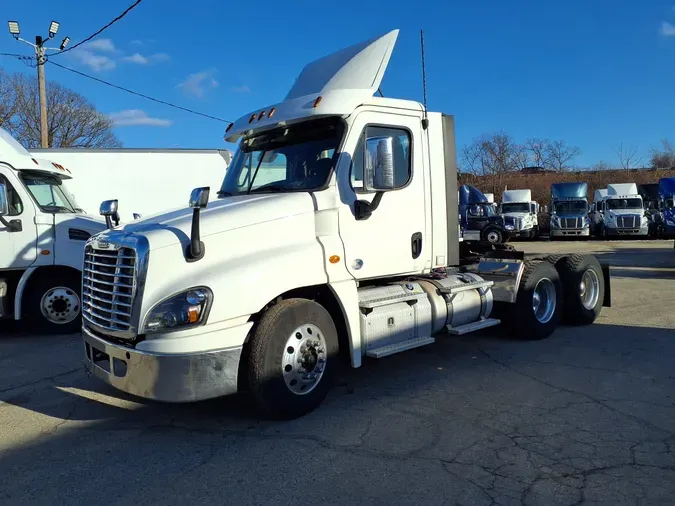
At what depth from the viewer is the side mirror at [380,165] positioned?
4816 millimetres

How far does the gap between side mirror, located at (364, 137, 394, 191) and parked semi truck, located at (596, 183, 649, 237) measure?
28.1 meters

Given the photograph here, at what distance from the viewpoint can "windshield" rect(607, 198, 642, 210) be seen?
29.5 metres

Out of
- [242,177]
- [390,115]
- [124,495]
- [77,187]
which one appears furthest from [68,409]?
[77,187]

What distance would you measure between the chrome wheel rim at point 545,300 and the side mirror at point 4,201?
776cm

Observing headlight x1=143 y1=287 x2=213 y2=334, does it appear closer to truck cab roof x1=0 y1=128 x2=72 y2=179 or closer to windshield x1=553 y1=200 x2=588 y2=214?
truck cab roof x1=0 y1=128 x2=72 y2=179

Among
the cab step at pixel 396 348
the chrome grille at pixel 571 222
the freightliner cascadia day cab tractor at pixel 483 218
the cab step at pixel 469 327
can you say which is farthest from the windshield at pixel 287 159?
the chrome grille at pixel 571 222

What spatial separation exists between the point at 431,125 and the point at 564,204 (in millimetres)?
27223

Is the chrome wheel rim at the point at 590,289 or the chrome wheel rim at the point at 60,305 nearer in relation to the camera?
the chrome wheel rim at the point at 590,289

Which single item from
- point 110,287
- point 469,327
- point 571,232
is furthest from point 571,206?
point 110,287

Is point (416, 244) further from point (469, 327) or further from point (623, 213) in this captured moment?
point (623, 213)

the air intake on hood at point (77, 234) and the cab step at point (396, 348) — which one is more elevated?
the air intake on hood at point (77, 234)

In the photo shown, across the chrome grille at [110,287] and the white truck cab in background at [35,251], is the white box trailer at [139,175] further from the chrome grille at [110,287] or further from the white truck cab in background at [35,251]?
the chrome grille at [110,287]

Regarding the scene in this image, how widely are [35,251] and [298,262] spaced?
18.4 feet

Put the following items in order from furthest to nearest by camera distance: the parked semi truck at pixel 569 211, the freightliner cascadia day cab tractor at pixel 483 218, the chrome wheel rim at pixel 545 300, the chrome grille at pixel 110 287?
the parked semi truck at pixel 569 211 < the freightliner cascadia day cab tractor at pixel 483 218 < the chrome wheel rim at pixel 545 300 < the chrome grille at pixel 110 287
